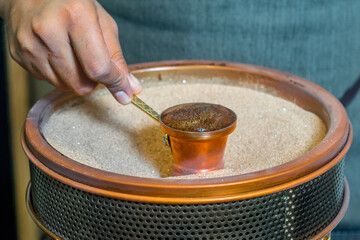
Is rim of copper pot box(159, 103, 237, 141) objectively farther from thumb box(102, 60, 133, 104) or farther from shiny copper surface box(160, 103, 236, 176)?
thumb box(102, 60, 133, 104)

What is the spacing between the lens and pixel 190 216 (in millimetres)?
500

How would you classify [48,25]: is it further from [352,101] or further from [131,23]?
[352,101]

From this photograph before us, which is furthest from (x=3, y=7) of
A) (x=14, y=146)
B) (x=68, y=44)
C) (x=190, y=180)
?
(x=14, y=146)

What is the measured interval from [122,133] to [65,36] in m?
0.21

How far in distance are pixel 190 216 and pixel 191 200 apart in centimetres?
2

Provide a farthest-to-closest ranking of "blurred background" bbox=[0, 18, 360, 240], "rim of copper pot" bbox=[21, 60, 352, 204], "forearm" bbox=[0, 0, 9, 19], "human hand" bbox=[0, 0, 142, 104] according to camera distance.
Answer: "blurred background" bbox=[0, 18, 360, 240] < "forearm" bbox=[0, 0, 9, 19] < "human hand" bbox=[0, 0, 142, 104] < "rim of copper pot" bbox=[21, 60, 352, 204]

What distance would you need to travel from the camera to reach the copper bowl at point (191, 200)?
19.6 inches

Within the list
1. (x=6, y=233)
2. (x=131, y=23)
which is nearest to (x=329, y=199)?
(x=131, y=23)

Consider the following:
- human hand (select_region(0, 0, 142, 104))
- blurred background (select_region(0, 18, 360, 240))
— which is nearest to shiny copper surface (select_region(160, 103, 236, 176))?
human hand (select_region(0, 0, 142, 104))

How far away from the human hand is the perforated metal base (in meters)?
0.16

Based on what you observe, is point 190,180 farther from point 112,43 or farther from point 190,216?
point 112,43

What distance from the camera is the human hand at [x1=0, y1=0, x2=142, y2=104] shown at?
60cm

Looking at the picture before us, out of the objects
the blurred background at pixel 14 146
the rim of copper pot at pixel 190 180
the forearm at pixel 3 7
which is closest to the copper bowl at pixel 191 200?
the rim of copper pot at pixel 190 180

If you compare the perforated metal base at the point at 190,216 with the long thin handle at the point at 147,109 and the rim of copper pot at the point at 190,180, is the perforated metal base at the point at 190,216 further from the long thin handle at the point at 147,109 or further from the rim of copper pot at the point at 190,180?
the long thin handle at the point at 147,109
